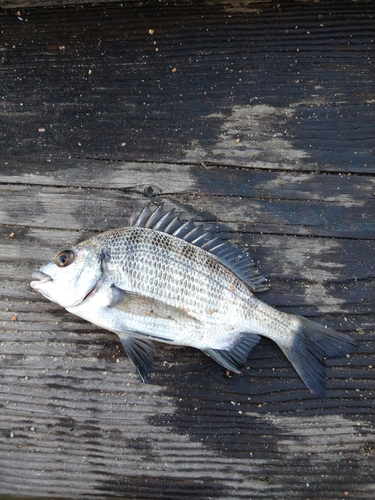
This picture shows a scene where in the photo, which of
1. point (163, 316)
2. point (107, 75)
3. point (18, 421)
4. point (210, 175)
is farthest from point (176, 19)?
point (18, 421)

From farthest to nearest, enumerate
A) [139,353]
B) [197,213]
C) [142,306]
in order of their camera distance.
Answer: [197,213], [139,353], [142,306]

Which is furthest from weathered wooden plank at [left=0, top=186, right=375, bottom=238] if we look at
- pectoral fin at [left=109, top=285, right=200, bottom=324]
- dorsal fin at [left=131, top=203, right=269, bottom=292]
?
pectoral fin at [left=109, top=285, right=200, bottom=324]

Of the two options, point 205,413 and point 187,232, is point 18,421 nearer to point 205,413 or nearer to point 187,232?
point 205,413

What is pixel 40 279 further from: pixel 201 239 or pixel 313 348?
pixel 313 348

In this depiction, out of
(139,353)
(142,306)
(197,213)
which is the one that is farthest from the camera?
(197,213)

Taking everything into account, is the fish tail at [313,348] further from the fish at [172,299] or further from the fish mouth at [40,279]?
the fish mouth at [40,279]

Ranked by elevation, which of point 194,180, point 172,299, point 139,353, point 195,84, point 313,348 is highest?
point 195,84

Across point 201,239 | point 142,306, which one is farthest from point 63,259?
point 201,239
